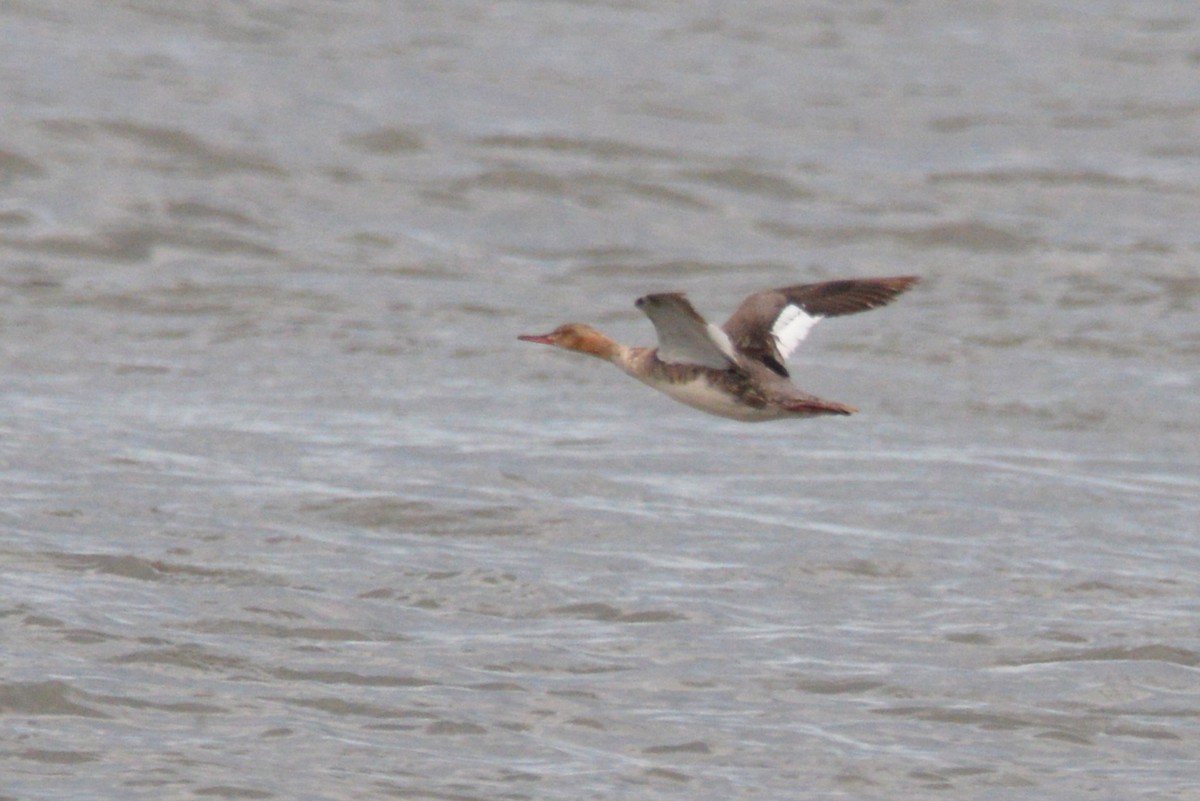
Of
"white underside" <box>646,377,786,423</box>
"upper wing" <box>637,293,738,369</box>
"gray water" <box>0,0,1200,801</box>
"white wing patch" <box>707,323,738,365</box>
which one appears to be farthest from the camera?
"gray water" <box>0,0,1200,801</box>

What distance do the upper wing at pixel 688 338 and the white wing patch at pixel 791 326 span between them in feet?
1.63

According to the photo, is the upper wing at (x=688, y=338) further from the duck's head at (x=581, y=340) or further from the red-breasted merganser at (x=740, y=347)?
the duck's head at (x=581, y=340)

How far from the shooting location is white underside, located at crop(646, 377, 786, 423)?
9.57 metres

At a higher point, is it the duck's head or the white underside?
the duck's head

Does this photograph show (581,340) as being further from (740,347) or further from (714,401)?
(714,401)

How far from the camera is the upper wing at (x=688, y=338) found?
8.91 metres

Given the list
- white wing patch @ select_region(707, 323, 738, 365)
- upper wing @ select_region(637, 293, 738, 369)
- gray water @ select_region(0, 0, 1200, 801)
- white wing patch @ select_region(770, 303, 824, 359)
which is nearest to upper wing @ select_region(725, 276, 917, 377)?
white wing patch @ select_region(770, 303, 824, 359)

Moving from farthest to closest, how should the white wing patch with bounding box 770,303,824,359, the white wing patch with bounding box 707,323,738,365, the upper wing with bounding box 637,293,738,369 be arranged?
the white wing patch with bounding box 770,303,824,359 → the white wing patch with bounding box 707,323,738,365 → the upper wing with bounding box 637,293,738,369

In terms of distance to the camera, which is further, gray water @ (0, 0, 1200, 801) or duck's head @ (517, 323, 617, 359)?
duck's head @ (517, 323, 617, 359)

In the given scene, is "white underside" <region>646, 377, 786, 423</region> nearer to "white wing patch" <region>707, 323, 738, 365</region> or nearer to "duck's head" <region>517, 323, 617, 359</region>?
"white wing patch" <region>707, 323, 738, 365</region>

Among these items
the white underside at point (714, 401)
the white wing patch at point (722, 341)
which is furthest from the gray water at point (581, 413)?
the white wing patch at point (722, 341)

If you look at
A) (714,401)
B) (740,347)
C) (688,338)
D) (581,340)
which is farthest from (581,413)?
(688,338)

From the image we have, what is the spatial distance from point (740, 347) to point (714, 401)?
564 millimetres

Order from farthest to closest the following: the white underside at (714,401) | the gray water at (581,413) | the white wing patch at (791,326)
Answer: the white wing patch at (791,326)
the gray water at (581,413)
the white underside at (714,401)
